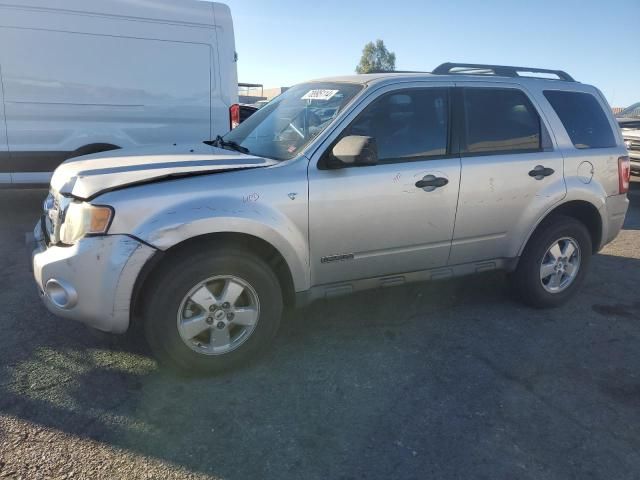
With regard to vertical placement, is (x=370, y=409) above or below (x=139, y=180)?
below

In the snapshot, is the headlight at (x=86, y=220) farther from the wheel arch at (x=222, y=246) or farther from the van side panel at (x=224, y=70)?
the van side panel at (x=224, y=70)

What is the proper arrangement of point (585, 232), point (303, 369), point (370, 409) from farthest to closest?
point (585, 232) < point (303, 369) < point (370, 409)

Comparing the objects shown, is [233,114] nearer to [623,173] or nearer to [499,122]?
[499,122]

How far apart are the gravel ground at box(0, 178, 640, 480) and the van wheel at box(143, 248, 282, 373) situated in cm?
15

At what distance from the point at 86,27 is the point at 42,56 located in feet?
1.99

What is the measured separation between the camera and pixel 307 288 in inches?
134

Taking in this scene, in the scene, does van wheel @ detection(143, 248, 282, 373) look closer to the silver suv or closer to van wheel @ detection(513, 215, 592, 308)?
the silver suv

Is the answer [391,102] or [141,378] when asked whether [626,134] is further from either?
[141,378]

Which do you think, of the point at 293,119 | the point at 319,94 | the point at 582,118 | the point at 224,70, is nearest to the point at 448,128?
the point at 319,94

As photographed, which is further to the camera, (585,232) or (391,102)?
(585,232)

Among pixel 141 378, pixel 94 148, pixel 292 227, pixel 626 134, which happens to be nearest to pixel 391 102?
pixel 292 227

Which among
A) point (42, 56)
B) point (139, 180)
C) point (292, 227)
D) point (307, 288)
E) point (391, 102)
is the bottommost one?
point (307, 288)

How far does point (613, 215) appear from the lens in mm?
4484

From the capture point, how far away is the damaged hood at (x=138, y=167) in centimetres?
289
